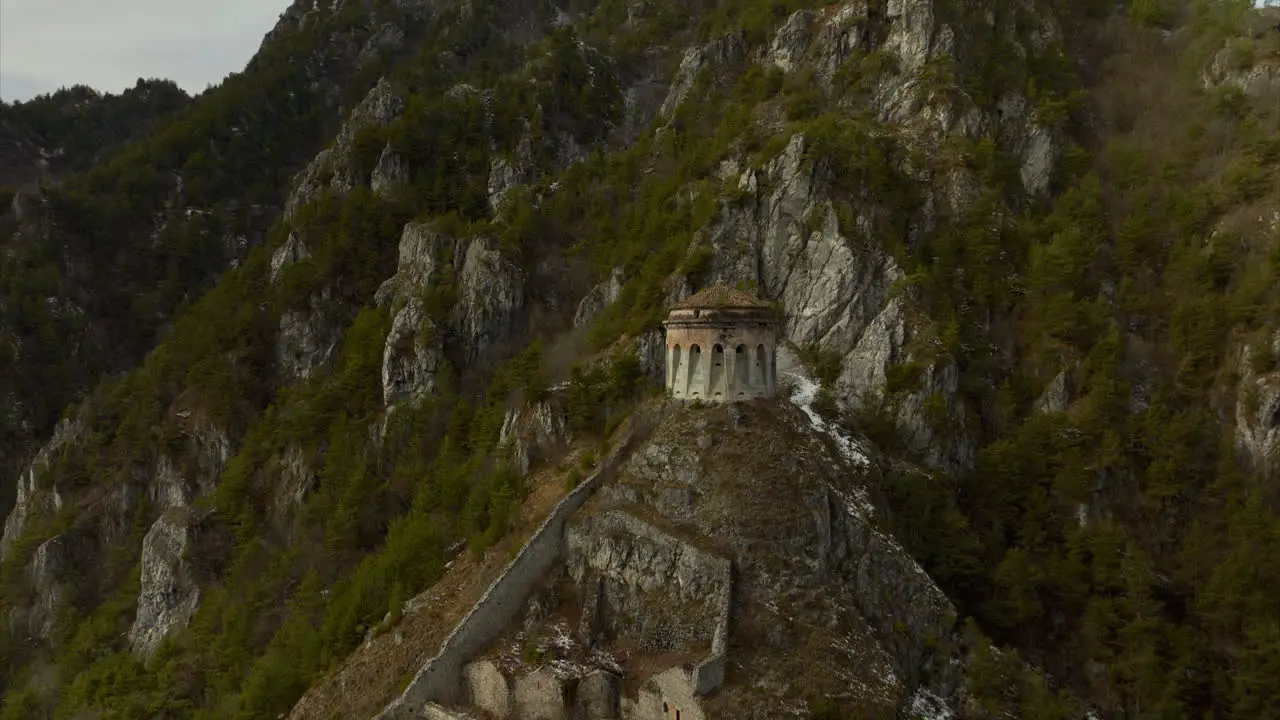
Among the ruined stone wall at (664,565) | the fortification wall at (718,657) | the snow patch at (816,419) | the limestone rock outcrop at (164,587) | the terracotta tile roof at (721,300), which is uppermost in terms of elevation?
the terracotta tile roof at (721,300)

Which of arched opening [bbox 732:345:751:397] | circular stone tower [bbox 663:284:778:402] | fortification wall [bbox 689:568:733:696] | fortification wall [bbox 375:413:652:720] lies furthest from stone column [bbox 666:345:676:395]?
fortification wall [bbox 689:568:733:696]

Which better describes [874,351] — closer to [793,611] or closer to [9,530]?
[793,611]

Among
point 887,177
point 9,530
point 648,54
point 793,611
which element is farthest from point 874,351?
point 9,530

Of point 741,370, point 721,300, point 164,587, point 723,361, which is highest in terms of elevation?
point 721,300

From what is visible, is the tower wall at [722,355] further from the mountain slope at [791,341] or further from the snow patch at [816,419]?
the mountain slope at [791,341]

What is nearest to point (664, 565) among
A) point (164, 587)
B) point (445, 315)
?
point (445, 315)

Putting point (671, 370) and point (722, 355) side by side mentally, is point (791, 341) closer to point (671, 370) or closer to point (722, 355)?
point (671, 370)

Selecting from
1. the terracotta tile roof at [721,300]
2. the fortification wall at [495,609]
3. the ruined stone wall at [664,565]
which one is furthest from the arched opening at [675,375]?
the ruined stone wall at [664,565]
